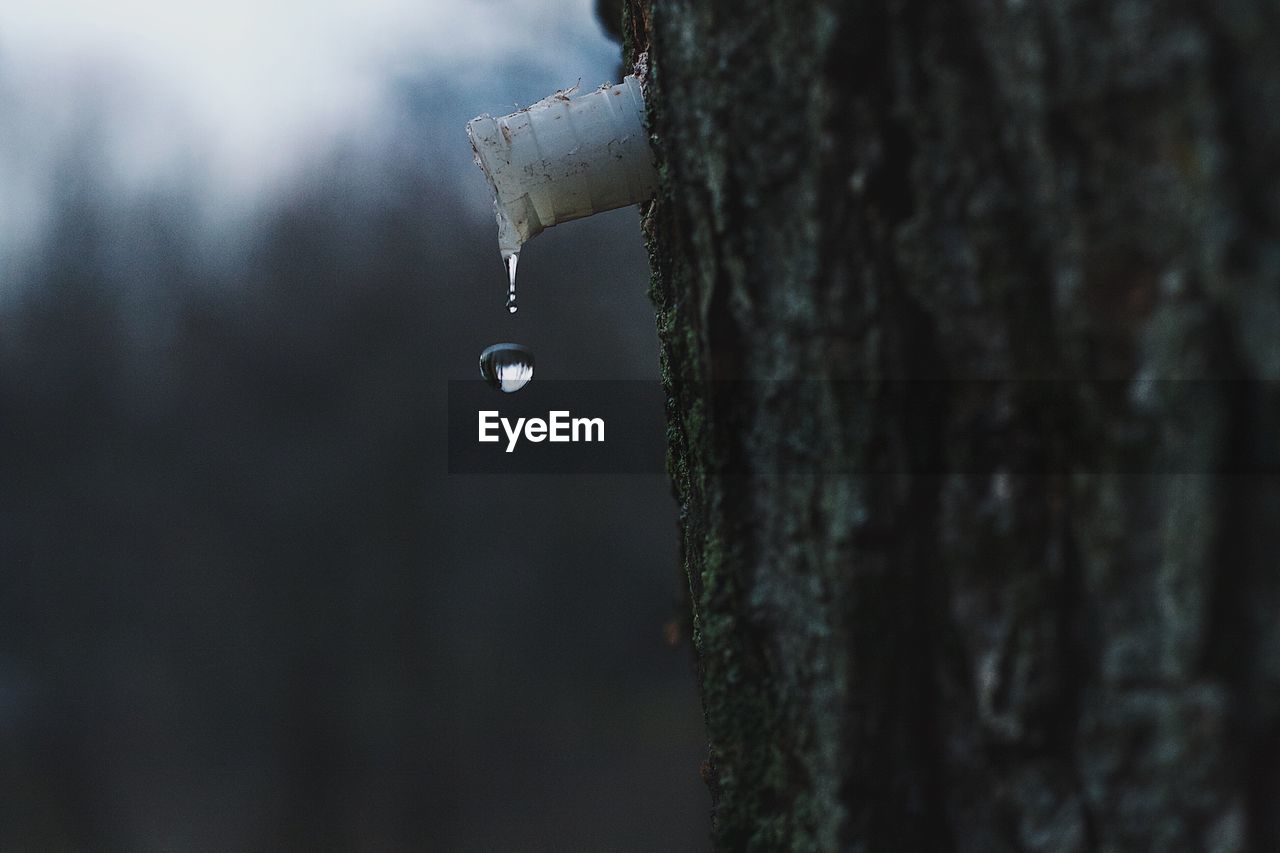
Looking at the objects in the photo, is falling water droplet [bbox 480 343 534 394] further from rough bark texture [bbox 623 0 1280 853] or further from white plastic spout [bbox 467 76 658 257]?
rough bark texture [bbox 623 0 1280 853]

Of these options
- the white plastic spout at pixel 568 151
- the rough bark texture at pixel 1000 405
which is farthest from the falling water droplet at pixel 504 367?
the rough bark texture at pixel 1000 405

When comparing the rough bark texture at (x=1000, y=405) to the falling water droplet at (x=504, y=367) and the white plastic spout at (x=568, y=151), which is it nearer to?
the white plastic spout at (x=568, y=151)

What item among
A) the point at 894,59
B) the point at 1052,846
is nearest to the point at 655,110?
the point at 894,59

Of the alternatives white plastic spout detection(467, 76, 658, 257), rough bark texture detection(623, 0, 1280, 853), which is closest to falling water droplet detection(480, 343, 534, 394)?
white plastic spout detection(467, 76, 658, 257)

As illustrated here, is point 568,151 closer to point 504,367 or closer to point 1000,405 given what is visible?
point 1000,405

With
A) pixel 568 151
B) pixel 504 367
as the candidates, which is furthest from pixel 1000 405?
pixel 504 367

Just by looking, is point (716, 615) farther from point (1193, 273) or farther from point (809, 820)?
point (1193, 273)
